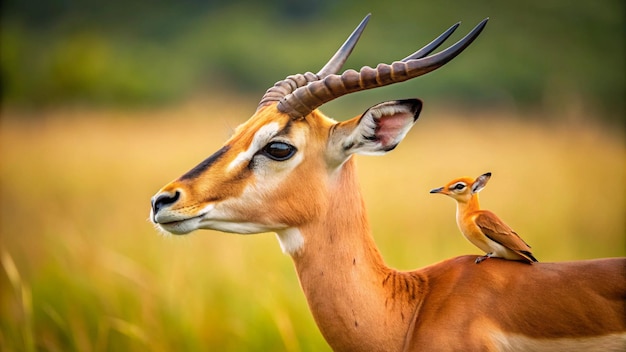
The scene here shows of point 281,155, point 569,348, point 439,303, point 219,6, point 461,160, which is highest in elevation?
point 219,6

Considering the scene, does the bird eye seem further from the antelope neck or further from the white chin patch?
the white chin patch

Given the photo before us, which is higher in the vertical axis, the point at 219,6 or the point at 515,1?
the point at 219,6

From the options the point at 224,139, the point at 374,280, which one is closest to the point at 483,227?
the point at 374,280

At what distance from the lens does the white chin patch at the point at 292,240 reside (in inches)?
152

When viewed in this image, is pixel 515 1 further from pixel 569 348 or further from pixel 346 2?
pixel 569 348

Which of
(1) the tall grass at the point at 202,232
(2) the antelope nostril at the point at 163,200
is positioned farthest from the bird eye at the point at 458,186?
(1) the tall grass at the point at 202,232

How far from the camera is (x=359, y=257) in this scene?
12.7 feet

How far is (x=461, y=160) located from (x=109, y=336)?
709cm

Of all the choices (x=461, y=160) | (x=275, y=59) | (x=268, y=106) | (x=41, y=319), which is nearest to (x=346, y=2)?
(x=275, y=59)

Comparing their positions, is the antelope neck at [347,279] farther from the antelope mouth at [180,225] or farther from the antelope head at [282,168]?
the antelope mouth at [180,225]

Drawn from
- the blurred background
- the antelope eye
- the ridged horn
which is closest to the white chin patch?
the antelope eye

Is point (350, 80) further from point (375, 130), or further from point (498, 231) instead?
point (498, 231)

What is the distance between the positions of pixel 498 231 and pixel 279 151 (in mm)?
1177

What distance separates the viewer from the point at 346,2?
2577 cm
